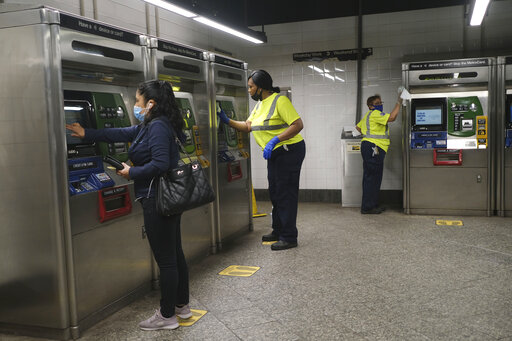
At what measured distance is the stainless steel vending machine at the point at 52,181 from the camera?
2.82 m

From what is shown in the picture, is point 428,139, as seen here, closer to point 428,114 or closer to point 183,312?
point 428,114

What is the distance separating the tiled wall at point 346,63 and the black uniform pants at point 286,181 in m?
3.00

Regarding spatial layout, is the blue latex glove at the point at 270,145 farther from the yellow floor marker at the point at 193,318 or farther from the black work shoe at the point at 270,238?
the yellow floor marker at the point at 193,318

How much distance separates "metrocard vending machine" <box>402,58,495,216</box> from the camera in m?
6.50

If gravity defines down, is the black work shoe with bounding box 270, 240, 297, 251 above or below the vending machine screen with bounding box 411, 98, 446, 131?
below

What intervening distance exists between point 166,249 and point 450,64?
16.8 ft

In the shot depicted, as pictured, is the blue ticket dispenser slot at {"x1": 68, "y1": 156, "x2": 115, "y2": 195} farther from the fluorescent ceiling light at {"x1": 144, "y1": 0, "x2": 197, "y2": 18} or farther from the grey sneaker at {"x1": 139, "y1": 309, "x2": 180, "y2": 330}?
the fluorescent ceiling light at {"x1": 144, "y1": 0, "x2": 197, "y2": 18}

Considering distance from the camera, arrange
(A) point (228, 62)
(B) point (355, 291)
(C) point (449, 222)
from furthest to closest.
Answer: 1. (C) point (449, 222)
2. (A) point (228, 62)
3. (B) point (355, 291)

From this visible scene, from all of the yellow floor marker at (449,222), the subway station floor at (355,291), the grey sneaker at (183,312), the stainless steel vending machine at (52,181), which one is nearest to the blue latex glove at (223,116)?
the subway station floor at (355,291)

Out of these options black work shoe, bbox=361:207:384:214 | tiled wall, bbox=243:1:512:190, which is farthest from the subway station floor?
tiled wall, bbox=243:1:512:190

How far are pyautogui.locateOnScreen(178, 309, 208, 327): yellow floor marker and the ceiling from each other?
4.75 meters

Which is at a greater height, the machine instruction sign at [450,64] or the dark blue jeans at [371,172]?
the machine instruction sign at [450,64]

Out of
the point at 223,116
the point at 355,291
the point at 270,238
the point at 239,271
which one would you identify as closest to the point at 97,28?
the point at 223,116

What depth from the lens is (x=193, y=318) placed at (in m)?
3.27
